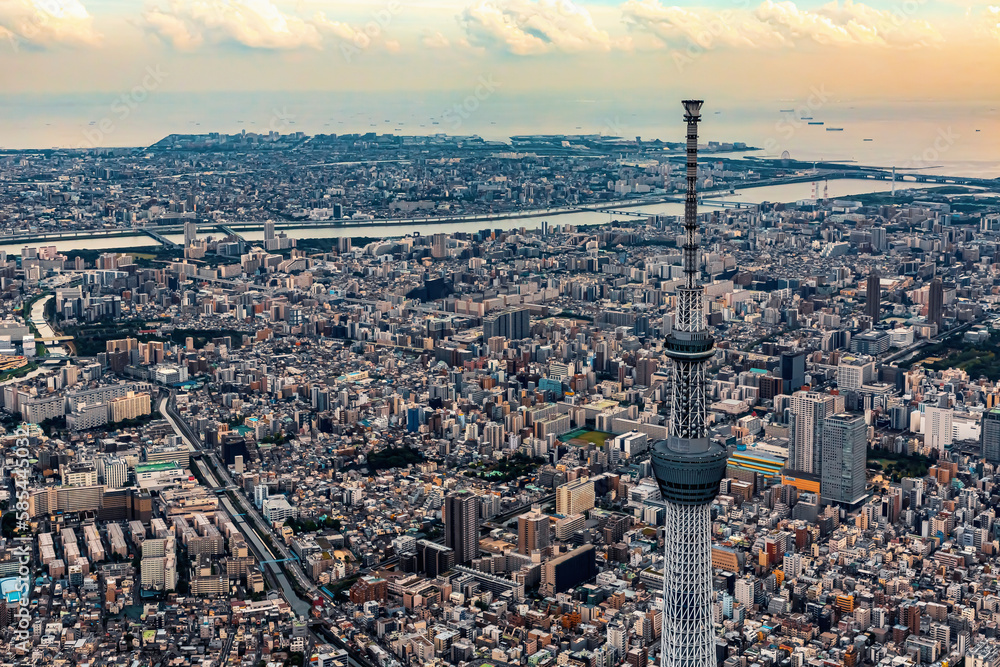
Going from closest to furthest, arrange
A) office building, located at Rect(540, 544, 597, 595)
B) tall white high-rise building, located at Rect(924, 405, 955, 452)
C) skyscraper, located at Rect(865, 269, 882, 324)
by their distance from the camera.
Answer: office building, located at Rect(540, 544, 597, 595), tall white high-rise building, located at Rect(924, 405, 955, 452), skyscraper, located at Rect(865, 269, 882, 324)

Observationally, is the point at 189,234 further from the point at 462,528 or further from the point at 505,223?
the point at 462,528

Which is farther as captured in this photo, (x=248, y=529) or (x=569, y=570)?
(x=248, y=529)

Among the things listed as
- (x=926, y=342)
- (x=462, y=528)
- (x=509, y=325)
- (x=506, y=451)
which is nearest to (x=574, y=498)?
(x=462, y=528)

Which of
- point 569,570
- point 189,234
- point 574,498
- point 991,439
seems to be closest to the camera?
point 569,570

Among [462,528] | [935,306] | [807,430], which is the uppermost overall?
[935,306]

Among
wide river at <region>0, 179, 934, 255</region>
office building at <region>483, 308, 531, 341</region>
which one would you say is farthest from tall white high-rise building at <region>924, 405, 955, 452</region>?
wide river at <region>0, 179, 934, 255</region>

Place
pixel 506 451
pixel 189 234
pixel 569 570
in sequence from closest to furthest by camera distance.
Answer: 1. pixel 569 570
2. pixel 506 451
3. pixel 189 234

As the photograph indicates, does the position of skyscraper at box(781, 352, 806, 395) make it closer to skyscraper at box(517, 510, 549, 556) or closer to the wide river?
skyscraper at box(517, 510, 549, 556)

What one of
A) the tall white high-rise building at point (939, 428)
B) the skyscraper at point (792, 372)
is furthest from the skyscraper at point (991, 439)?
the skyscraper at point (792, 372)

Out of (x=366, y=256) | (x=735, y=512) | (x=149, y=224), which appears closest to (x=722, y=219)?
(x=366, y=256)
